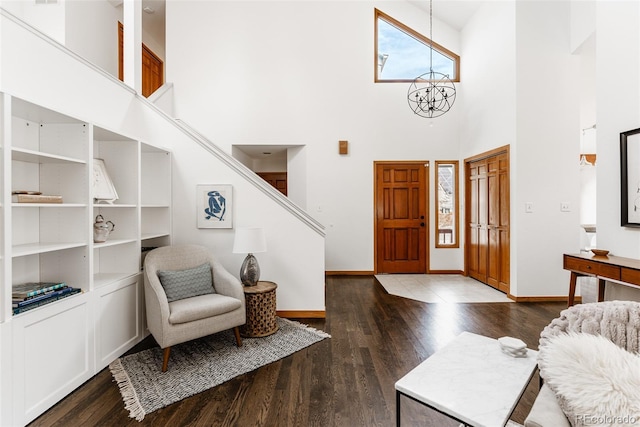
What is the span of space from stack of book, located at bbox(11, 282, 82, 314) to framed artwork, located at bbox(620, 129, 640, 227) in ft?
14.8

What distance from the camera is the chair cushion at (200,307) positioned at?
8.24 feet

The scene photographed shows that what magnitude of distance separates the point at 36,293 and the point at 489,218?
5.27 m

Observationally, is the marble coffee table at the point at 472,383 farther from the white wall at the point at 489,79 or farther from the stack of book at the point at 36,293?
the white wall at the point at 489,79

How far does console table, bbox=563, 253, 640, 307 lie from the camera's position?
257cm

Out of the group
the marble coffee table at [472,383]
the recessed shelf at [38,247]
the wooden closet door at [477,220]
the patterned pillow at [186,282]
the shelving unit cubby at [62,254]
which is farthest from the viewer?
the wooden closet door at [477,220]

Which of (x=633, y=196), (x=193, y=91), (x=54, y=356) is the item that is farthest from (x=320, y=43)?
(x=54, y=356)

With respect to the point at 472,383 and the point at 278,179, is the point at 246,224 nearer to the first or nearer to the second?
the point at 472,383

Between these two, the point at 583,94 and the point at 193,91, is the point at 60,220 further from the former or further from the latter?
the point at 583,94

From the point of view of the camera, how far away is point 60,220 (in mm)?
2395

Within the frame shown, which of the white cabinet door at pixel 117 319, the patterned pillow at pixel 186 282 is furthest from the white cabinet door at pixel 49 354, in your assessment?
the patterned pillow at pixel 186 282

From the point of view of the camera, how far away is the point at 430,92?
5.83 meters

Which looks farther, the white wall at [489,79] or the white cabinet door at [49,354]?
the white wall at [489,79]

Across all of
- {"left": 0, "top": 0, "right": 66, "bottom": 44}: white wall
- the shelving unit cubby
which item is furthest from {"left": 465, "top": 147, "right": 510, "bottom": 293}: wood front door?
{"left": 0, "top": 0, "right": 66, "bottom": 44}: white wall

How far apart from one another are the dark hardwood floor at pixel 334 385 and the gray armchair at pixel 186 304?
0.48 m
